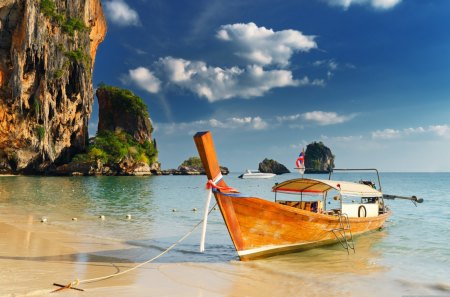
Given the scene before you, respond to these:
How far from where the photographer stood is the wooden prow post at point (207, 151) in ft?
24.9

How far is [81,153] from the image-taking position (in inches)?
2933

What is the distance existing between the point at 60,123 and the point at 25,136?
32.8 feet

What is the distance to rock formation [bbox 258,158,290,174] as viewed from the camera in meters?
145

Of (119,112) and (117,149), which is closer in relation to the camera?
(117,149)

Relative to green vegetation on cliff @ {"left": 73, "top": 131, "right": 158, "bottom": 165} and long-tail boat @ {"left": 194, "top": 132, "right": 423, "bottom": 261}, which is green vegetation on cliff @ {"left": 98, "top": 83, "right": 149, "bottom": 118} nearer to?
green vegetation on cliff @ {"left": 73, "top": 131, "right": 158, "bottom": 165}

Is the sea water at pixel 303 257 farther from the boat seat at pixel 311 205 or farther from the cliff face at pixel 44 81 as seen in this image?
the cliff face at pixel 44 81

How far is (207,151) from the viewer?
303 inches

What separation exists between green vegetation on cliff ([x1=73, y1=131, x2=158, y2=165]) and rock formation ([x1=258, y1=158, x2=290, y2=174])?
2370 inches

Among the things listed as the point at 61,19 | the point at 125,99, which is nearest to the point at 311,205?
the point at 61,19

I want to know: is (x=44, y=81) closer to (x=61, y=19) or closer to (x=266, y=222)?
(x=61, y=19)

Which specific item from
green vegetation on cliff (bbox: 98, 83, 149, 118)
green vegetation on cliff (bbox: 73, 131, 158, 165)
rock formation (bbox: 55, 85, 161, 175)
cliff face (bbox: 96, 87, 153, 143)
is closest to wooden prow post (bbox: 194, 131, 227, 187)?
green vegetation on cliff (bbox: 73, 131, 158, 165)

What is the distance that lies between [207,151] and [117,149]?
7556 cm

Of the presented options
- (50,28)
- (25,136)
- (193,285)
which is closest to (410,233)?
(193,285)

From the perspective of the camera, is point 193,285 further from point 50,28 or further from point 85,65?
point 85,65
